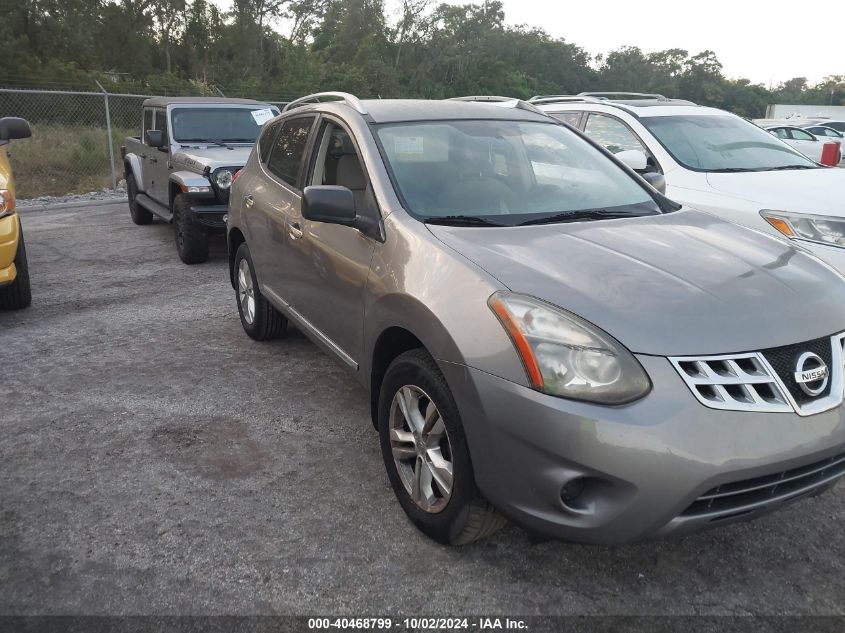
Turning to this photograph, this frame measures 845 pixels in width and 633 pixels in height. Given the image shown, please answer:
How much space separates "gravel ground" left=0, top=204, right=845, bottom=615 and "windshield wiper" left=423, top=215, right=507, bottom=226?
123cm

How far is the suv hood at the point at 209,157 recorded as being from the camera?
7957 millimetres

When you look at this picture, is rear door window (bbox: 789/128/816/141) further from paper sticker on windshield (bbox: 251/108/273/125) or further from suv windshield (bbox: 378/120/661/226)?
suv windshield (bbox: 378/120/661/226)

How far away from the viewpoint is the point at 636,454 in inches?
84.7

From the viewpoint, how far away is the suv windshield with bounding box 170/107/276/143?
29.2 feet

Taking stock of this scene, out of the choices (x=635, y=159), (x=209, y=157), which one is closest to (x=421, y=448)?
(x=635, y=159)

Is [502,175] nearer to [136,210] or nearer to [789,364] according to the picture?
[789,364]

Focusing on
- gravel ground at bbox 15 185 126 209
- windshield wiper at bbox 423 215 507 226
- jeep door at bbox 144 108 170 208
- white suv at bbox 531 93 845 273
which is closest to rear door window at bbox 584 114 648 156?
white suv at bbox 531 93 845 273

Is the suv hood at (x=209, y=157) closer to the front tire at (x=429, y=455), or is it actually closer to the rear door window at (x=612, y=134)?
the rear door window at (x=612, y=134)

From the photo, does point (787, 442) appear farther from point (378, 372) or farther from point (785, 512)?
point (378, 372)

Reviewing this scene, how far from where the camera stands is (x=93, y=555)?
2779mm

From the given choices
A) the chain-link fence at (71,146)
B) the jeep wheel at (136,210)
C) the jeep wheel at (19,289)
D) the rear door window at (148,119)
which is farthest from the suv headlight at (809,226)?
the chain-link fence at (71,146)

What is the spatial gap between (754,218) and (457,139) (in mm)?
2581

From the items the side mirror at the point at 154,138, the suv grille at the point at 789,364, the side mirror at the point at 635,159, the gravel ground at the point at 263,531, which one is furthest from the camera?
the side mirror at the point at 154,138

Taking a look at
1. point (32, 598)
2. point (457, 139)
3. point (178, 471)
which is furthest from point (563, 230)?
point (32, 598)
